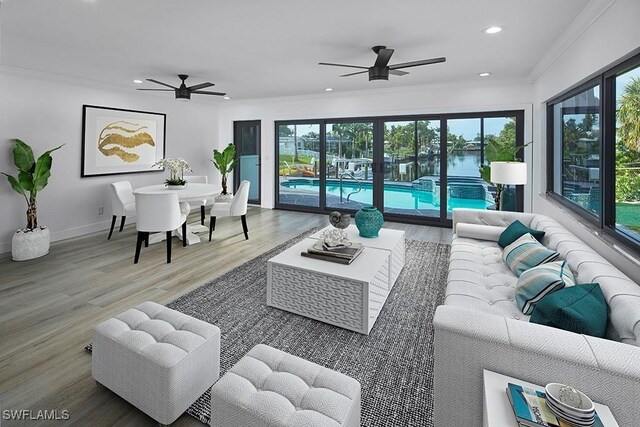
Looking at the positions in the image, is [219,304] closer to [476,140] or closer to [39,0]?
[39,0]

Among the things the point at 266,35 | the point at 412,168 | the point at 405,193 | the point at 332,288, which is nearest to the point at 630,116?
the point at 332,288

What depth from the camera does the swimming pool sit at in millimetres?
5953

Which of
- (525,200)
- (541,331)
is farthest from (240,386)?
(525,200)

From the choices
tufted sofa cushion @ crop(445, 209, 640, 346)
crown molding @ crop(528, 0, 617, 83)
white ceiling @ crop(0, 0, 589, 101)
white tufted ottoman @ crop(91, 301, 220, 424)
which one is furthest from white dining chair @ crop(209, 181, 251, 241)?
crown molding @ crop(528, 0, 617, 83)

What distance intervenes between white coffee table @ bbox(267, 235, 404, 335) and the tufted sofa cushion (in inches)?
22.0

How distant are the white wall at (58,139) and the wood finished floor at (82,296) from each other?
1.43 ft

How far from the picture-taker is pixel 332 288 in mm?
2580

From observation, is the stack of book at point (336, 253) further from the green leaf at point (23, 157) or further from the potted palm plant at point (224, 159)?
the potted palm plant at point (224, 159)

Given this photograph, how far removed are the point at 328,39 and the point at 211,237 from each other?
3223 millimetres

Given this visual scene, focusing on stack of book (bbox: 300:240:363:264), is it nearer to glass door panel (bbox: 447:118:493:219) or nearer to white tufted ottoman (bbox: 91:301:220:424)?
white tufted ottoman (bbox: 91:301:220:424)

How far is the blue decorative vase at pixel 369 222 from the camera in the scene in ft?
11.2

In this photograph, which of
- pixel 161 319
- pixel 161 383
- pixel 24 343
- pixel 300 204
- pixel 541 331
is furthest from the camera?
pixel 300 204

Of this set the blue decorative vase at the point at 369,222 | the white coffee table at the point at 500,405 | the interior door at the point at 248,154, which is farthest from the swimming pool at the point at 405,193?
the white coffee table at the point at 500,405

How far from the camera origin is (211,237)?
517cm
